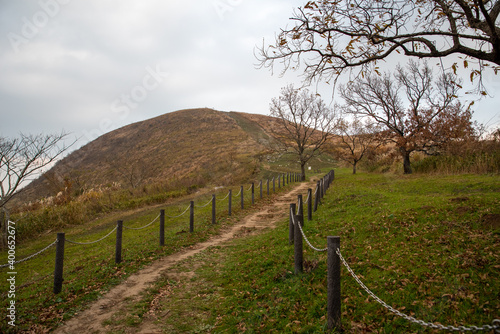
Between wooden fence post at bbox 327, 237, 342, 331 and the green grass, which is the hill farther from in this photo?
wooden fence post at bbox 327, 237, 342, 331

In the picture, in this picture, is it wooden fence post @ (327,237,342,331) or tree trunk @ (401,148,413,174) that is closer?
wooden fence post @ (327,237,342,331)

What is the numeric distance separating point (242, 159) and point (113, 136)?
A: 62882 mm

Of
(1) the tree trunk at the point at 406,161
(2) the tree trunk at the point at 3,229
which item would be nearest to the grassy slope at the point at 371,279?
(2) the tree trunk at the point at 3,229

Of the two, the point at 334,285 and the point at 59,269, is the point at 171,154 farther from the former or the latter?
the point at 334,285

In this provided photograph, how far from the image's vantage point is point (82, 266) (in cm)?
863

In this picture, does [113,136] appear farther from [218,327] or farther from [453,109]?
[218,327]

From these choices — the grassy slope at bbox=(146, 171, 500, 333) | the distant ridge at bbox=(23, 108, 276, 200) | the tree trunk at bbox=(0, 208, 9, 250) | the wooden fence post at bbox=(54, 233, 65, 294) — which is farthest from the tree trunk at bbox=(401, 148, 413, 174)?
the tree trunk at bbox=(0, 208, 9, 250)

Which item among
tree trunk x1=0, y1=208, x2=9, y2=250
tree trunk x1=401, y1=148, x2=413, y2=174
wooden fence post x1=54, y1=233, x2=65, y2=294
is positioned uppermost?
tree trunk x1=401, y1=148, x2=413, y2=174

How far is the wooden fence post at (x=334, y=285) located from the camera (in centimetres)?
393

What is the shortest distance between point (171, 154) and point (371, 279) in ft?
201

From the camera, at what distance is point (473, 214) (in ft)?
23.3

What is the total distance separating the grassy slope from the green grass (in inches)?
58.5

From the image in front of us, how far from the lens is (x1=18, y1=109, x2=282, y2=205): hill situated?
3625cm

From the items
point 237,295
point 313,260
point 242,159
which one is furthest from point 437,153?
point 242,159
